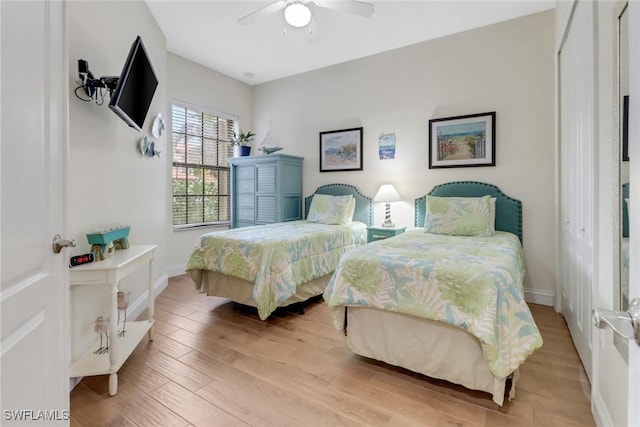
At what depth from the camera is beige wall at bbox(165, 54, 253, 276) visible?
4.29 meters

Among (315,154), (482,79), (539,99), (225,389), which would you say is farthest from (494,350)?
(315,154)

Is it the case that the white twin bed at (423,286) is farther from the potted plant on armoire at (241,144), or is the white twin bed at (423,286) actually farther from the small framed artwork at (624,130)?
the potted plant on armoire at (241,144)

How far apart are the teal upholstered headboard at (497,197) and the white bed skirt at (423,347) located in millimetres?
2069

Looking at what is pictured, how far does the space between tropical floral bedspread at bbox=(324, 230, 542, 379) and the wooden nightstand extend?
4.19 feet

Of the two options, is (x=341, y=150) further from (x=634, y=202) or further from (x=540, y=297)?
(x=634, y=202)

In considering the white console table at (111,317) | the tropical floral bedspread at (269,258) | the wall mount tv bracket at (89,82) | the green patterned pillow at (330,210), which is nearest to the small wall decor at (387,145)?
the green patterned pillow at (330,210)

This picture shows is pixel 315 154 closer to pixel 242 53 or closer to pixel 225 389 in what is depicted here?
pixel 242 53

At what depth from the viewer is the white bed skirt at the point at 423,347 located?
169 cm

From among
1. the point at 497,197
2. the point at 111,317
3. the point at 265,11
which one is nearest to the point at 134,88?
the point at 265,11

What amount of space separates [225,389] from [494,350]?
4.96 feet

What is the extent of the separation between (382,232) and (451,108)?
67.1 inches

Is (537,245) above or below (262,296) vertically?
above

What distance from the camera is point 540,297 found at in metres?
3.29

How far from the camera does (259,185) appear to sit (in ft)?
15.4
